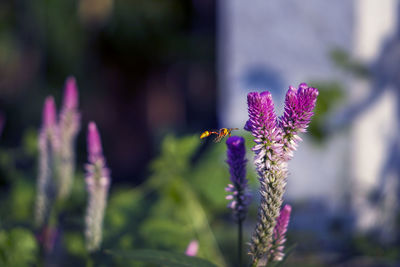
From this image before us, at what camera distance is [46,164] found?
4.89 feet

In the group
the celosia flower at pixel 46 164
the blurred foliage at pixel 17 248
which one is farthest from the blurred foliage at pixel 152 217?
the celosia flower at pixel 46 164

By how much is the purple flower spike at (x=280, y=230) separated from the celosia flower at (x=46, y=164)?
0.84m

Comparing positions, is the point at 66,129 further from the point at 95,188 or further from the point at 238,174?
the point at 238,174

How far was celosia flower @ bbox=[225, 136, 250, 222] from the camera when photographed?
903 mm

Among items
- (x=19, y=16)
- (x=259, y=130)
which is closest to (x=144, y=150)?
(x=19, y=16)

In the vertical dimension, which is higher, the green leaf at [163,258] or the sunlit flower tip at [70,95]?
the sunlit flower tip at [70,95]

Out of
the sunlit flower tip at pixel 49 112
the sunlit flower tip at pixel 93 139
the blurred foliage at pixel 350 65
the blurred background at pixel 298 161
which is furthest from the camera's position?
the blurred foliage at pixel 350 65

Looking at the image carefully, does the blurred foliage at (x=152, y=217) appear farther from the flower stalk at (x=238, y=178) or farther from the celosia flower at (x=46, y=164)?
the flower stalk at (x=238, y=178)

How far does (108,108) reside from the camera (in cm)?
1005

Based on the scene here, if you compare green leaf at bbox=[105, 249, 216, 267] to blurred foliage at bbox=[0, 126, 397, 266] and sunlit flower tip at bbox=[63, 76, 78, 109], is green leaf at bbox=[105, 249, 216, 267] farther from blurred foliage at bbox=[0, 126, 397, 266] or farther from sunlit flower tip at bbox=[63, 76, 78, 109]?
sunlit flower tip at bbox=[63, 76, 78, 109]

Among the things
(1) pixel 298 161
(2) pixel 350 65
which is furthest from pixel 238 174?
(1) pixel 298 161

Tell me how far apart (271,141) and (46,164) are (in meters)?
0.93

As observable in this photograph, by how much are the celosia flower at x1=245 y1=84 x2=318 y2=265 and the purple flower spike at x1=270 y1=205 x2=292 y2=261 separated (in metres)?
0.03

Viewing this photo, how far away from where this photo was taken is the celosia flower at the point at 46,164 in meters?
1.44
